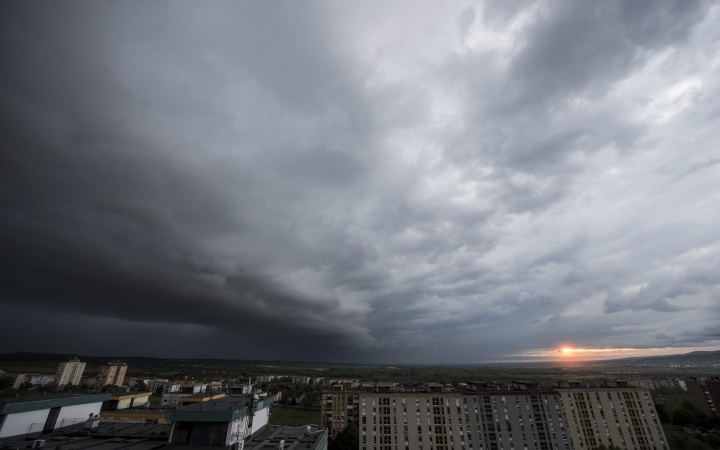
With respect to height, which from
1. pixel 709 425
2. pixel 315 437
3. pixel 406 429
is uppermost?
pixel 315 437

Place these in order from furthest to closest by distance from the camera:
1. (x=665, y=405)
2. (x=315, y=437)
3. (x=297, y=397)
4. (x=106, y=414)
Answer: (x=297, y=397)
(x=665, y=405)
(x=106, y=414)
(x=315, y=437)

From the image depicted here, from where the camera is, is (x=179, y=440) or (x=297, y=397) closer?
(x=179, y=440)

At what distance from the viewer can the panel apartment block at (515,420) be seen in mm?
70188

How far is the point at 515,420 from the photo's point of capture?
2842 inches

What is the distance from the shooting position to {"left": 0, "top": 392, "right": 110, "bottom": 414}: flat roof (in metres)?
23.1

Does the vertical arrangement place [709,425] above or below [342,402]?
below

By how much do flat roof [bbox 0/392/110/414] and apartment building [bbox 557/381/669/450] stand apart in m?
91.2

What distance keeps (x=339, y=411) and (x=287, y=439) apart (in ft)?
239

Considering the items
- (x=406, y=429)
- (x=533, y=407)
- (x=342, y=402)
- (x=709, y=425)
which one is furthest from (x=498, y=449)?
(x=709, y=425)

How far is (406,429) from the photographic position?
6919 centimetres

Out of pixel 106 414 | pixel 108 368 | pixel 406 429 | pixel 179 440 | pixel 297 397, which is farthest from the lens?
pixel 297 397

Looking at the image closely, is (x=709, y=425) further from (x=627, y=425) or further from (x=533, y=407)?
(x=533, y=407)

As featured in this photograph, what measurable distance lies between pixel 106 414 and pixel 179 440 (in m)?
23.1

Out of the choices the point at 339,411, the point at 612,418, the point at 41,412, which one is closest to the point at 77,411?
the point at 41,412
